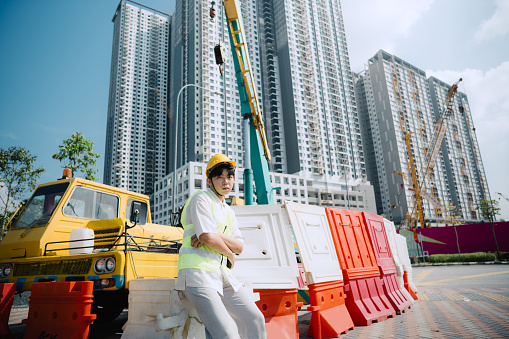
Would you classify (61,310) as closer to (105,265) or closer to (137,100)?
(105,265)

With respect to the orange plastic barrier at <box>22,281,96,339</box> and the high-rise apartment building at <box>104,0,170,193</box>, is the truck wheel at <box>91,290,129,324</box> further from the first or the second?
the high-rise apartment building at <box>104,0,170,193</box>

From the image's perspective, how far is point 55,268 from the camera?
4.25 metres

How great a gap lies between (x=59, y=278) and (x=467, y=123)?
164 metres

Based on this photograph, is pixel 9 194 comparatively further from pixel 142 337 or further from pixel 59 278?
pixel 142 337

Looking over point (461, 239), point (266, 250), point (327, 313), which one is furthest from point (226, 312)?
point (461, 239)

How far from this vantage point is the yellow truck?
3977 millimetres

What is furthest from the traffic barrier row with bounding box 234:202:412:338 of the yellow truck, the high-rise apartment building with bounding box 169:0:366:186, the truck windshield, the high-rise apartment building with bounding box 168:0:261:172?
the high-rise apartment building with bounding box 169:0:366:186

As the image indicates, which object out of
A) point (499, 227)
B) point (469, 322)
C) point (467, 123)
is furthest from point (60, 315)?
point (467, 123)

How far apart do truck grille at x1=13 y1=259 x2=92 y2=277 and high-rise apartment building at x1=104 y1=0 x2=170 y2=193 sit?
3827 inches

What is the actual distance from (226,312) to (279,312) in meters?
2.03

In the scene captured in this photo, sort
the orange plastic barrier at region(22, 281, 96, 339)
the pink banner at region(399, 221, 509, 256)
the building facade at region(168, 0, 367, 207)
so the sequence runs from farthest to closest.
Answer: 1. the building facade at region(168, 0, 367, 207)
2. the pink banner at region(399, 221, 509, 256)
3. the orange plastic barrier at region(22, 281, 96, 339)

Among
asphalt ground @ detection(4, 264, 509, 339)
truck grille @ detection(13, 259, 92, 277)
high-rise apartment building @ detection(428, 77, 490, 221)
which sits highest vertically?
high-rise apartment building @ detection(428, 77, 490, 221)

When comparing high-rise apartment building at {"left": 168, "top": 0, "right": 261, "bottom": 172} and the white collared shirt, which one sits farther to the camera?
high-rise apartment building at {"left": 168, "top": 0, "right": 261, "bottom": 172}

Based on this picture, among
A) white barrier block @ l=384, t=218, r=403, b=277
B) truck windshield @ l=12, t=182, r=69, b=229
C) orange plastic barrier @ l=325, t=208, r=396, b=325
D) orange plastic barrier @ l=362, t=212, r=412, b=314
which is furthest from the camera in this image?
white barrier block @ l=384, t=218, r=403, b=277
